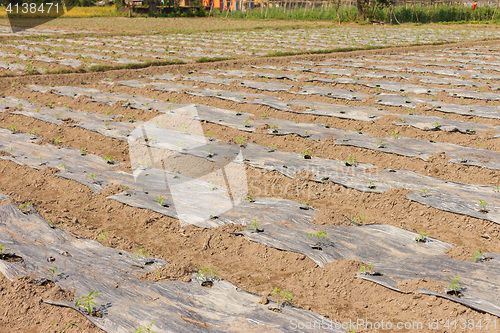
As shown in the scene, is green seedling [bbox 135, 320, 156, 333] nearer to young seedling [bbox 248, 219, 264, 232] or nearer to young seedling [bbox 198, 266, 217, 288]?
young seedling [bbox 198, 266, 217, 288]

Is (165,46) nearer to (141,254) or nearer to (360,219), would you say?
(360,219)

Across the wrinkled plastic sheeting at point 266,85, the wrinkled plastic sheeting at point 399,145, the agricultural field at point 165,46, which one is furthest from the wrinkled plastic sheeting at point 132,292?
the agricultural field at point 165,46

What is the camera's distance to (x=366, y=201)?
4.54 meters

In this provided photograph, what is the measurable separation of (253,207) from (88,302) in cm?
194

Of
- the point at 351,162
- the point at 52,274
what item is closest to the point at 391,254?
the point at 351,162

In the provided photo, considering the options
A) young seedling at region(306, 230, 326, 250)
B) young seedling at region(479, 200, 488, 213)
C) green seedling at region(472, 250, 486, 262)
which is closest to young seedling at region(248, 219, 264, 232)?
young seedling at region(306, 230, 326, 250)

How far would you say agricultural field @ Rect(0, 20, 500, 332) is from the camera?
295 centimetres

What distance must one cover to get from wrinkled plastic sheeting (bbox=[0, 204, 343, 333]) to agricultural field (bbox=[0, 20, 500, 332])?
0.01 m

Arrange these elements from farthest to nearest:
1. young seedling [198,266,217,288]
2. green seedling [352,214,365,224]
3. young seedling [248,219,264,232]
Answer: green seedling [352,214,365,224] < young seedling [248,219,264,232] < young seedling [198,266,217,288]

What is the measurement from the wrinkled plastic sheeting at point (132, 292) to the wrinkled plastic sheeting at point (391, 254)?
788 mm

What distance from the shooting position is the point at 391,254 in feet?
11.6

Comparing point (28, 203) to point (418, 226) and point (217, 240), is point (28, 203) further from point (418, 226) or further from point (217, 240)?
point (418, 226)

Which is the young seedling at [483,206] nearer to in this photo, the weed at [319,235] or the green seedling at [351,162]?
the green seedling at [351,162]

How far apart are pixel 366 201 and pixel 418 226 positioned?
620 mm
